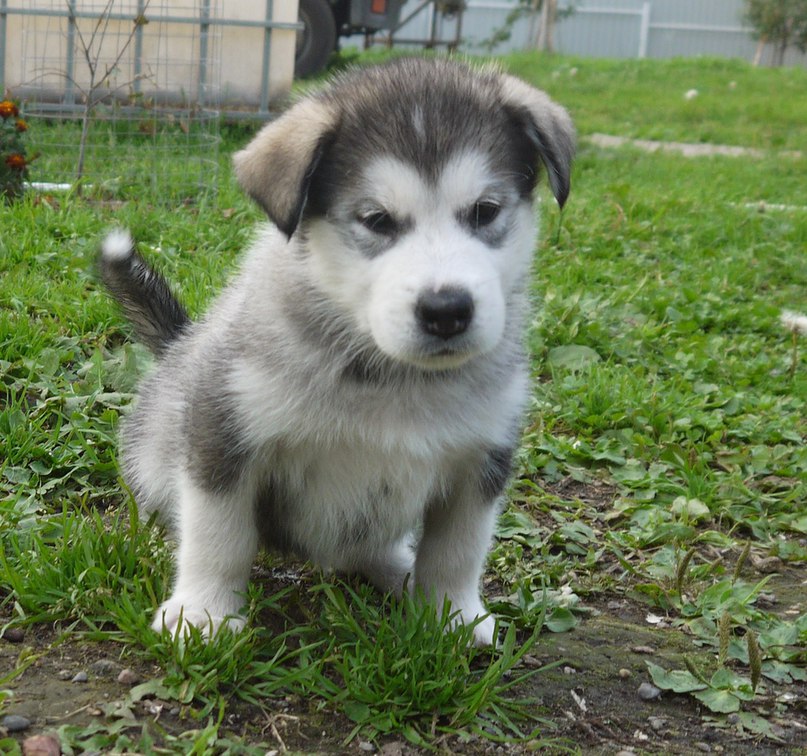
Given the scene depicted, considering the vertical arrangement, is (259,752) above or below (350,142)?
below

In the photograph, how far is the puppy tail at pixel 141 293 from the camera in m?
3.58

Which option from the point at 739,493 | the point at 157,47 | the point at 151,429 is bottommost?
the point at 739,493

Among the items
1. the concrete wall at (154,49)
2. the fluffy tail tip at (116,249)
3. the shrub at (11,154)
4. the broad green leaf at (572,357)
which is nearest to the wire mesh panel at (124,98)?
the concrete wall at (154,49)

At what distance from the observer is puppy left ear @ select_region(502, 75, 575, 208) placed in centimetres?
286


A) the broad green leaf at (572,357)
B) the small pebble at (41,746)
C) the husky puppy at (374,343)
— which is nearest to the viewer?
the small pebble at (41,746)

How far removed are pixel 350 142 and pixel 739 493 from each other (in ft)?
7.15

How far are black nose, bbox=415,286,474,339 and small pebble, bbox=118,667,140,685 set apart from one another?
1.06 m

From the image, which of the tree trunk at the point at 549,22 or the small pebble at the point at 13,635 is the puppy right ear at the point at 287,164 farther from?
the tree trunk at the point at 549,22

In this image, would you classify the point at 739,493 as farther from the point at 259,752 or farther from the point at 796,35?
the point at 796,35

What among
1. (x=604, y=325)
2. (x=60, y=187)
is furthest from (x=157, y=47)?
(x=604, y=325)

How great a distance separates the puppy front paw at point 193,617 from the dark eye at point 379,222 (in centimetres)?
100

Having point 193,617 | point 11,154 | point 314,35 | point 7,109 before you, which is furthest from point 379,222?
point 314,35

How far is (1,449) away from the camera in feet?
12.0

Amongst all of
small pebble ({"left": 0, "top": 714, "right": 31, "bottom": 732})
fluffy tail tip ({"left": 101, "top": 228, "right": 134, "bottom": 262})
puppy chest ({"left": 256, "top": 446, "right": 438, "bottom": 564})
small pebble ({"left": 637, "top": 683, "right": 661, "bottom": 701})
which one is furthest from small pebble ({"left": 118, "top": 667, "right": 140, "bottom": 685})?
fluffy tail tip ({"left": 101, "top": 228, "right": 134, "bottom": 262})
